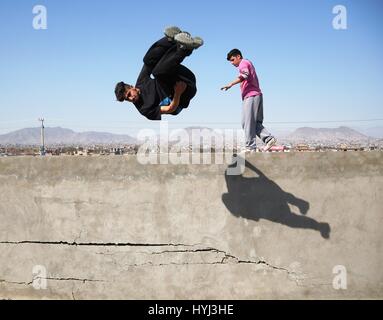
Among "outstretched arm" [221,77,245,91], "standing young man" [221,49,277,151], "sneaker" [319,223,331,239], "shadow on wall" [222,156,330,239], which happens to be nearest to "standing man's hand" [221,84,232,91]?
"outstretched arm" [221,77,245,91]

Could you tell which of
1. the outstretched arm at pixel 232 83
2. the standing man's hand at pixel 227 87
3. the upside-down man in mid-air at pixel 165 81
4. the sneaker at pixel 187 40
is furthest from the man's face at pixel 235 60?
the sneaker at pixel 187 40

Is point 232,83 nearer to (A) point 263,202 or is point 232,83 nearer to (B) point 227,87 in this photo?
(B) point 227,87

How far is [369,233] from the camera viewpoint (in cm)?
346

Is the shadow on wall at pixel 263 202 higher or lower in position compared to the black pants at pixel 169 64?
lower

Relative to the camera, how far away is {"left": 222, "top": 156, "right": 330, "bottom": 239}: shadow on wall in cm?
350

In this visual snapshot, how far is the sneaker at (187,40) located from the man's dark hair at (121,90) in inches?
24.5

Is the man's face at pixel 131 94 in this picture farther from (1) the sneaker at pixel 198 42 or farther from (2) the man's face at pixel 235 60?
(2) the man's face at pixel 235 60

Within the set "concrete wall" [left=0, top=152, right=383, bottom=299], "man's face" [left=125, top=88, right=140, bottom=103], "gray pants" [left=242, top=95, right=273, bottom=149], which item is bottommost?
"concrete wall" [left=0, top=152, right=383, bottom=299]

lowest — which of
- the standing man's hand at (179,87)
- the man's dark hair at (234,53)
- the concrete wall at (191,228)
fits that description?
the concrete wall at (191,228)

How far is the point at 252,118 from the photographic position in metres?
4.79

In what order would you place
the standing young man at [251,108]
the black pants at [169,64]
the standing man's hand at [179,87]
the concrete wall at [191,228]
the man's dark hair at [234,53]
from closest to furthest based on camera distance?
the black pants at [169,64] < the standing man's hand at [179,87] < the concrete wall at [191,228] < the standing young man at [251,108] < the man's dark hair at [234,53]

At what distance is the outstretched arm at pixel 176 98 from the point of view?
3.32 m

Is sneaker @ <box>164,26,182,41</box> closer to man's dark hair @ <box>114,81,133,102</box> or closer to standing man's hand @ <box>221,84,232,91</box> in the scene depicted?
man's dark hair @ <box>114,81,133,102</box>
